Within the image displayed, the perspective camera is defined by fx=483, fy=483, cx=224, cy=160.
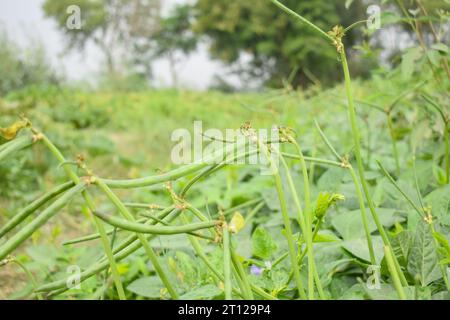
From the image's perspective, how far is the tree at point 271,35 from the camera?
15508 mm

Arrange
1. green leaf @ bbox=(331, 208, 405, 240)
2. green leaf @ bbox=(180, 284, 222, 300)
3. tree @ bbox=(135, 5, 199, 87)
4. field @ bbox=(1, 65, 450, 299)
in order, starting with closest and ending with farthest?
green leaf @ bbox=(180, 284, 222, 300) → field @ bbox=(1, 65, 450, 299) → green leaf @ bbox=(331, 208, 405, 240) → tree @ bbox=(135, 5, 199, 87)

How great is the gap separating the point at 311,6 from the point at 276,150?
16027 millimetres

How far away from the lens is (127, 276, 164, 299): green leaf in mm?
784

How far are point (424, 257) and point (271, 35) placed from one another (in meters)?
16.6

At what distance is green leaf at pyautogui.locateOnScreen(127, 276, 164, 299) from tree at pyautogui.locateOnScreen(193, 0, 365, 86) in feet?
45.8

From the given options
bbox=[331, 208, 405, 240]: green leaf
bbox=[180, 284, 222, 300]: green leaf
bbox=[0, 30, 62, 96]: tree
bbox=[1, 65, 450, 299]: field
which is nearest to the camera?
bbox=[180, 284, 222, 300]: green leaf

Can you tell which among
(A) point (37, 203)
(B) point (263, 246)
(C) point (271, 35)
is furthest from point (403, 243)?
(C) point (271, 35)

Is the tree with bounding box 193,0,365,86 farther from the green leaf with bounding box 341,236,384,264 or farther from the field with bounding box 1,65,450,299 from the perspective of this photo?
the green leaf with bounding box 341,236,384,264

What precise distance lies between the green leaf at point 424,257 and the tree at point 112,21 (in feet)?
55.9

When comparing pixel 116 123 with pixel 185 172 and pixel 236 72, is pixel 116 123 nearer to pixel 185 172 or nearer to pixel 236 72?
pixel 185 172

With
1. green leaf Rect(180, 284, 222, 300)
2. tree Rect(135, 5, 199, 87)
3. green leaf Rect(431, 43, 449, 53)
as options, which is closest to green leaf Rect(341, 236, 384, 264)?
green leaf Rect(180, 284, 222, 300)

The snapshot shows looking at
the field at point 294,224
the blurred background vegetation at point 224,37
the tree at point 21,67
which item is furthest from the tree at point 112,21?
the field at point 294,224

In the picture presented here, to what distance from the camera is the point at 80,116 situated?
5297 millimetres
